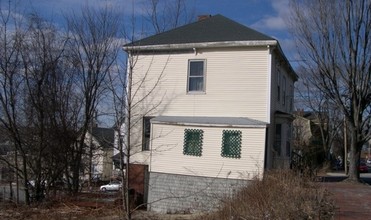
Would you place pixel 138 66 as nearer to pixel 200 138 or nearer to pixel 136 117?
pixel 136 117

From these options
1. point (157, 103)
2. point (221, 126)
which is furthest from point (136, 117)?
point (221, 126)

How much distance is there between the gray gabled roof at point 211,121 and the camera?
1936 centimetres

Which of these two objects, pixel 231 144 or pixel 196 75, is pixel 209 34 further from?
pixel 231 144

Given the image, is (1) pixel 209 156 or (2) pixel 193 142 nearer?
(1) pixel 209 156

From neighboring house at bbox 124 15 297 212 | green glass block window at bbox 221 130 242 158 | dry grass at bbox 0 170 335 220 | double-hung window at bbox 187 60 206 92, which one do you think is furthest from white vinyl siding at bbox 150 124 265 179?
dry grass at bbox 0 170 335 220

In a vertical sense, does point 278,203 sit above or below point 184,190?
above

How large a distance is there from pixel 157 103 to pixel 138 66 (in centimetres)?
209

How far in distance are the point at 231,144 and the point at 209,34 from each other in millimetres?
5635

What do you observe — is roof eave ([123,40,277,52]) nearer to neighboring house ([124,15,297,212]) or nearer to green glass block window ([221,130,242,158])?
neighboring house ([124,15,297,212])

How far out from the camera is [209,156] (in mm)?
19969

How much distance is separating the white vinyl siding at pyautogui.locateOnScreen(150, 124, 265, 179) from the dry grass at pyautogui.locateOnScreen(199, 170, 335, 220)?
6916mm

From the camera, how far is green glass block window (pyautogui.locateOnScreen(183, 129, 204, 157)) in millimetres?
20172

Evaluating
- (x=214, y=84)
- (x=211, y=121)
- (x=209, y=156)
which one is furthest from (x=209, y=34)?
(x=209, y=156)

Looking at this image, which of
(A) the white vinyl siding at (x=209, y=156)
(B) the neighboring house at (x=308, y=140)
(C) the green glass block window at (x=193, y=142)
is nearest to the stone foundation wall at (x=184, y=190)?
(A) the white vinyl siding at (x=209, y=156)
